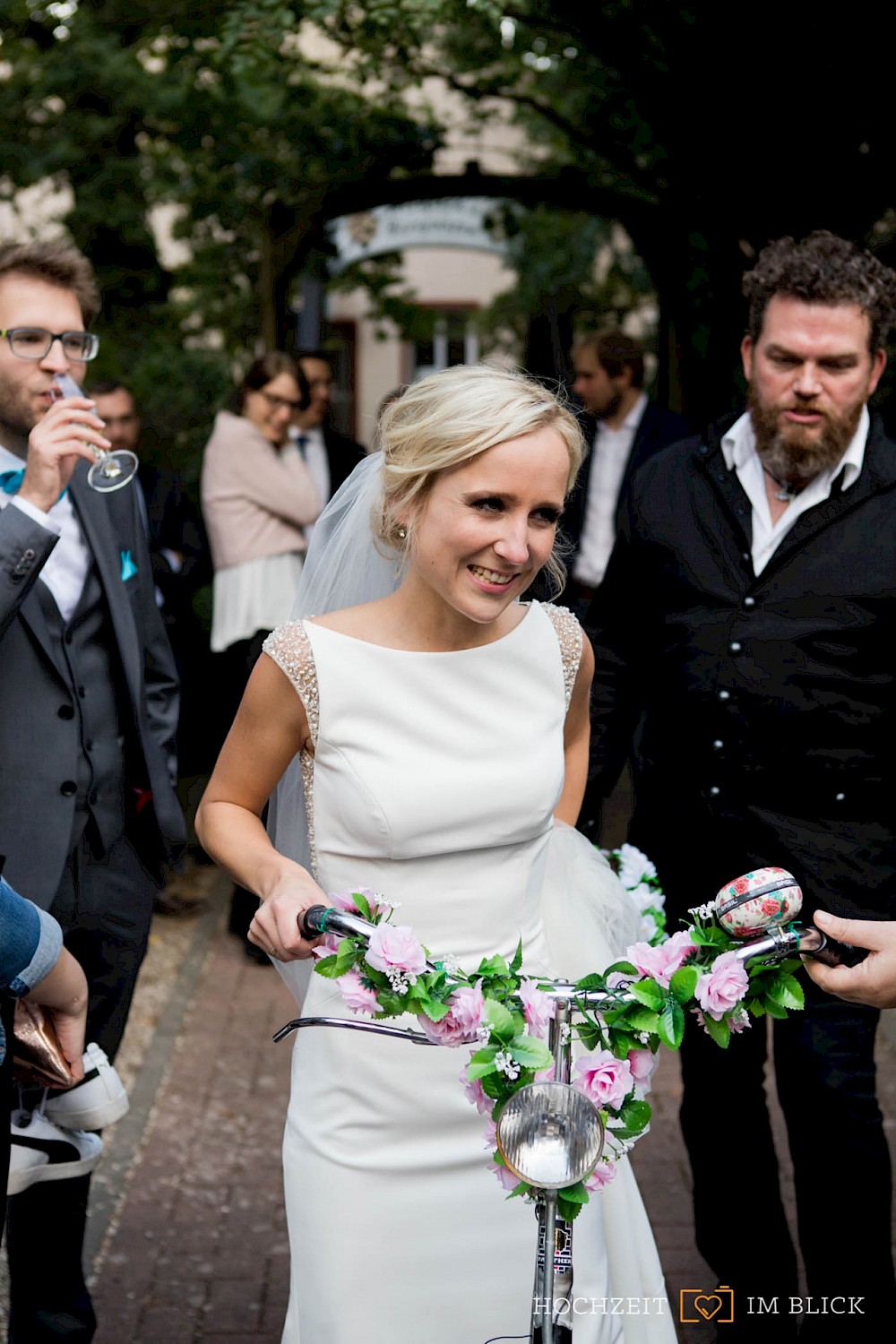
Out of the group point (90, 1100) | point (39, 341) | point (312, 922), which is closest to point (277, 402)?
point (39, 341)

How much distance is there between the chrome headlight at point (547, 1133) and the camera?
2.15 meters

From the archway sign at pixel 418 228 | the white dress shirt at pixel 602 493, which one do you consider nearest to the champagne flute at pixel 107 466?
the white dress shirt at pixel 602 493

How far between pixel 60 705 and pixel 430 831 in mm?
1040

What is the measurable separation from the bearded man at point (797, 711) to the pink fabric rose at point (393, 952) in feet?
5.06

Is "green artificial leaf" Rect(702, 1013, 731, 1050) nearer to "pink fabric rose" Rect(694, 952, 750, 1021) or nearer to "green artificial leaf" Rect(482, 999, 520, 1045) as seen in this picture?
"pink fabric rose" Rect(694, 952, 750, 1021)

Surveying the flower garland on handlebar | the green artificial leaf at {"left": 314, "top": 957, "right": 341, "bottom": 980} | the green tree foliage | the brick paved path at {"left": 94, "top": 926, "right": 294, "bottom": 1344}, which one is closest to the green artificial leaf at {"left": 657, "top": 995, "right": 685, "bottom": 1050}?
the flower garland on handlebar

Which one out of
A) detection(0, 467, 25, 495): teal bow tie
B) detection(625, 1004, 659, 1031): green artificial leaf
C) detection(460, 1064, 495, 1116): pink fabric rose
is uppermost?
detection(0, 467, 25, 495): teal bow tie

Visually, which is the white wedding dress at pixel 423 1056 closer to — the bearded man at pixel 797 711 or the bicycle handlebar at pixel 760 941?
the bicycle handlebar at pixel 760 941

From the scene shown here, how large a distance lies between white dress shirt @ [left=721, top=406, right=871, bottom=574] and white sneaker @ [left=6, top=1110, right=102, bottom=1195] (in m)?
1.96

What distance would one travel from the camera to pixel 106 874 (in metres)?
3.71

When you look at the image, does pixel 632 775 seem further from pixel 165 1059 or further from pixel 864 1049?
pixel 165 1059

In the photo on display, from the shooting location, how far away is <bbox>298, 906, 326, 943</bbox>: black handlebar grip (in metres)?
2.33

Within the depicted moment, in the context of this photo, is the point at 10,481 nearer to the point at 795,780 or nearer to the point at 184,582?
the point at 795,780

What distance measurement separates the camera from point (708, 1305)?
13.3ft
